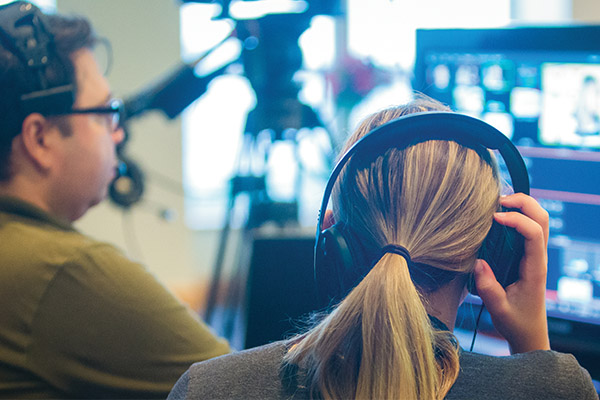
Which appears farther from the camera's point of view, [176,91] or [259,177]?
[259,177]

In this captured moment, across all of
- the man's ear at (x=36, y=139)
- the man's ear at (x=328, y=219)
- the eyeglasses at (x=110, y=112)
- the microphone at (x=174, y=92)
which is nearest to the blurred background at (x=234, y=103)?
the microphone at (x=174, y=92)

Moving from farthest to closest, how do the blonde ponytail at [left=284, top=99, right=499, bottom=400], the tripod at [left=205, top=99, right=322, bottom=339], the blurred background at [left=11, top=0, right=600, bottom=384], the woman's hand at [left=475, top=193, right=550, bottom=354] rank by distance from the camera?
Answer: 1. the tripod at [left=205, top=99, right=322, bottom=339]
2. the blurred background at [left=11, top=0, right=600, bottom=384]
3. the woman's hand at [left=475, top=193, right=550, bottom=354]
4. the blonde ponytail at [left=284, top=99, right=499, bottom=400]

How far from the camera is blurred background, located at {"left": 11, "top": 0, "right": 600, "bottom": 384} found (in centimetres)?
170

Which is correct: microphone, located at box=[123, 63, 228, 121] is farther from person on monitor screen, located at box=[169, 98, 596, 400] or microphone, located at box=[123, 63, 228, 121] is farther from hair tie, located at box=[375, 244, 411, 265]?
hair tie, located at box=[375, 244, 411, 265]

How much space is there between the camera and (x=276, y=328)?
117 cm

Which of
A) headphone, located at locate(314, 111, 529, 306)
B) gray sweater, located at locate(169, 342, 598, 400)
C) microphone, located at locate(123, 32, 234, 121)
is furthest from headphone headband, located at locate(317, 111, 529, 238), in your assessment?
Answer: microphone, located at locate(123, 32, 234, 121)

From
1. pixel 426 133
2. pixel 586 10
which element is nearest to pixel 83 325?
pixel 426 133

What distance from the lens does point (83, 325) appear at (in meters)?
0.88

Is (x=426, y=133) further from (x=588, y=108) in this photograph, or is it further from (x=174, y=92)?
(x=174, y=92)

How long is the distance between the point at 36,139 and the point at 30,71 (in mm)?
125

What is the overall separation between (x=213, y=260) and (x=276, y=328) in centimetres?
231

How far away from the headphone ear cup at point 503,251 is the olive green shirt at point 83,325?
50 cm

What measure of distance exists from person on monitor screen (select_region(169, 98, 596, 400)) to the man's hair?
0.62 metres

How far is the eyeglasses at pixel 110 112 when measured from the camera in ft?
3.51
